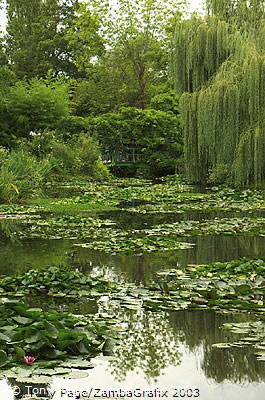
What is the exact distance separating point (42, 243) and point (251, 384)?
17.7ft

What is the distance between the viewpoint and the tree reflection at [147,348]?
12.8ft

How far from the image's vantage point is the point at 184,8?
3600cm

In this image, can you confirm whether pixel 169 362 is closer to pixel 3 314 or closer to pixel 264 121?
pixel 3 314

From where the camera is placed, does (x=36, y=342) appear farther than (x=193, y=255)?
No

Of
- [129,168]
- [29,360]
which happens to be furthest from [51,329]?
[129,168]

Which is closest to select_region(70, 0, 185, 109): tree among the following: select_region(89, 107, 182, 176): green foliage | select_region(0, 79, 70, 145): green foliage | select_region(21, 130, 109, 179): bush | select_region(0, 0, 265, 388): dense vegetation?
select_region(0, 0, 265, 388): dense vegetation

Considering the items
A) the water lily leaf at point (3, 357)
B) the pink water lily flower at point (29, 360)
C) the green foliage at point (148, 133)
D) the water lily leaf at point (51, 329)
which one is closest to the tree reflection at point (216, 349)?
the water lily leaf at point (51, 329)

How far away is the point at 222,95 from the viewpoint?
708 inches

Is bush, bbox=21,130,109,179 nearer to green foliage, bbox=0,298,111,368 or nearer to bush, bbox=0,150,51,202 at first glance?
bush, bbox=0,150,51,202

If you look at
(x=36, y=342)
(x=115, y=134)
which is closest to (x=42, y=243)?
(x=36, y=342)

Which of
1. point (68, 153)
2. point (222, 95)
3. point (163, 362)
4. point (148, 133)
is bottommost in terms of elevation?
point (163, 362)

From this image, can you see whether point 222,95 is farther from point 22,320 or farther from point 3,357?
point 3,357

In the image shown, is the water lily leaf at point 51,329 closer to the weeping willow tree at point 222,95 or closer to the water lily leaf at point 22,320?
the water lily leaf at point 22,320

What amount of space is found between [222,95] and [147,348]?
47.4 ft
